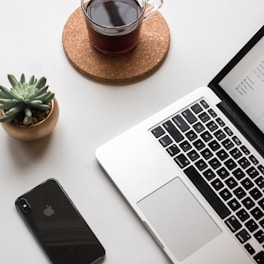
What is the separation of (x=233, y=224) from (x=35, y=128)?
0.31m

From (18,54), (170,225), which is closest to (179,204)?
(170,225)

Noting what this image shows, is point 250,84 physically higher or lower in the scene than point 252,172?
higher

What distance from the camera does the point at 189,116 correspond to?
787 millimetres

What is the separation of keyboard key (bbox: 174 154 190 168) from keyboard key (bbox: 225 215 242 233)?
10 centimetres

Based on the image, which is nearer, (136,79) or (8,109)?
(8,109)

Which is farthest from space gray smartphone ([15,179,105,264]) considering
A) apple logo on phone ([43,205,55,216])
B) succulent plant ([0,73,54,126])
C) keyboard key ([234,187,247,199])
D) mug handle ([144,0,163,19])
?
mug handle ([144,0,163,19])

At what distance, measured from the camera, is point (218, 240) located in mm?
709

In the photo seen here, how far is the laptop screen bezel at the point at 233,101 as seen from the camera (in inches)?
29.2

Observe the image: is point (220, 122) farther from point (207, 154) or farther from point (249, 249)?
point (249, 249)

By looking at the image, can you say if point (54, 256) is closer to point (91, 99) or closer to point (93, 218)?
point (93, 218)

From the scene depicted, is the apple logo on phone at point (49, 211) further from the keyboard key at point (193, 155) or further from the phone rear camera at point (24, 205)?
the keyboard key at point (193, 155)

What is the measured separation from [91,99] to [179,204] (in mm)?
222

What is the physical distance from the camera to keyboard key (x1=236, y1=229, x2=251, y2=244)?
2.32 ft

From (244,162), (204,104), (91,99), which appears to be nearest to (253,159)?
(244,162)
